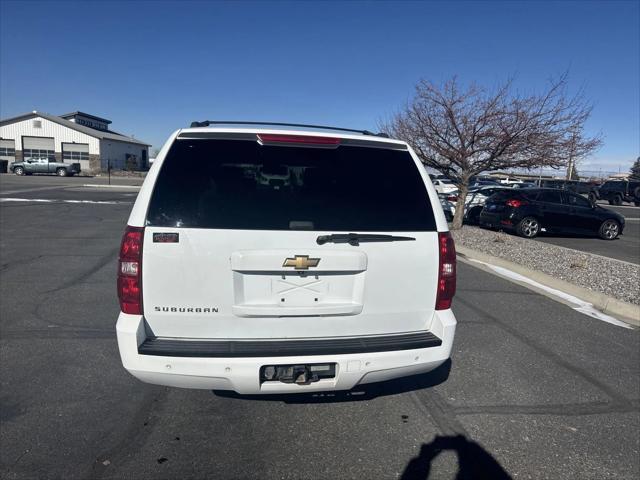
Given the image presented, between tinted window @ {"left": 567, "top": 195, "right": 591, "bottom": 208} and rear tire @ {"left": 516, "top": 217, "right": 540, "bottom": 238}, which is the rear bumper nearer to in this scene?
rear tire @ {"left": 516, "top": 217, "right": 540, "bottom": 238}

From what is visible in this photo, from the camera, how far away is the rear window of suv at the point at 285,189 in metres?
2.76

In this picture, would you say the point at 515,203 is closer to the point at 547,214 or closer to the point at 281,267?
the point at 547,214

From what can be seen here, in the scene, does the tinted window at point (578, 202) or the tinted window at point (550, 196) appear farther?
the tinted window at point (578, 202)

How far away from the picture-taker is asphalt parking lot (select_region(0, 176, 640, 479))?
281 centimetres

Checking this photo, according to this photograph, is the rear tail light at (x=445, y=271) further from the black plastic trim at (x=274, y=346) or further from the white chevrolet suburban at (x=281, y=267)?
the black plastic trim at (x=274, y=346)

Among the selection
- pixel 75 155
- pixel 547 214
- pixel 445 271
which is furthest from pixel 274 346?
pixel 75 155

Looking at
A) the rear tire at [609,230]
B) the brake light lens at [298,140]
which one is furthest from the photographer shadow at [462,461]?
the rear tire at [609,230]

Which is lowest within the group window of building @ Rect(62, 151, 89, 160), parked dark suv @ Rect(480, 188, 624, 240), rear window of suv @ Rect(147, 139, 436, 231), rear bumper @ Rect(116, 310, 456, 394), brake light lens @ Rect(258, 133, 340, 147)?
rear bumper @ Rect(116, 310, 456, 394)

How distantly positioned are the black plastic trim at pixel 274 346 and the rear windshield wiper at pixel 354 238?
24.8 inches

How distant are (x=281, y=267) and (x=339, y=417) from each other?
1362mm

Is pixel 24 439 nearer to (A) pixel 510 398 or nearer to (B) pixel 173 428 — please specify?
(B) pixel 173 428

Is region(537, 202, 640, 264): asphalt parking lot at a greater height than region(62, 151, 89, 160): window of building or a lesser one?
lesser

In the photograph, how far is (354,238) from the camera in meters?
2.80

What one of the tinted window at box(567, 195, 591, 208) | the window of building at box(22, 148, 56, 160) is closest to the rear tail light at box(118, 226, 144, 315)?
the tinted window at box(567, 195, 591, 208)
